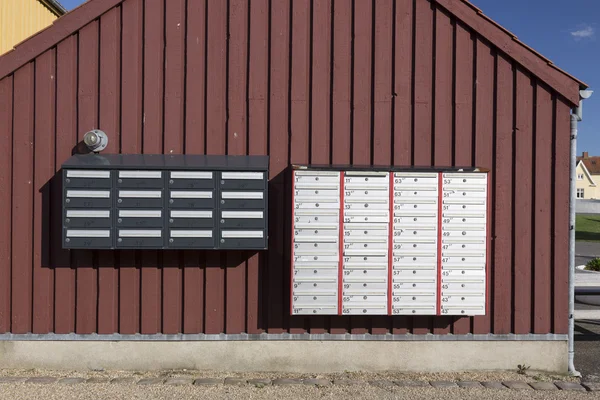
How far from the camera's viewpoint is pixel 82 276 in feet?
17.7

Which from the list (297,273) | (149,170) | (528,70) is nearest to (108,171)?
(149,170)

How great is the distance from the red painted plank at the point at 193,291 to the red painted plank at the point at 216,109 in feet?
0.29

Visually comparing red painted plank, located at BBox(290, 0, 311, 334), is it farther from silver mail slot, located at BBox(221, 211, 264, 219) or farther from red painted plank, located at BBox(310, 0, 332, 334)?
silver mail slot, located at BBox(221, 211, 264, 219)

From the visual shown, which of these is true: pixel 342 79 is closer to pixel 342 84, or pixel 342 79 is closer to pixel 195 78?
pixel 342 84

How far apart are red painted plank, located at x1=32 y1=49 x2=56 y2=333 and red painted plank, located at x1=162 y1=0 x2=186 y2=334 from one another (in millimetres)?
1382

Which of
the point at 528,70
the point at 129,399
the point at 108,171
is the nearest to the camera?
the point at 129,399

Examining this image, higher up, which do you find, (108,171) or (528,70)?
(528,70)

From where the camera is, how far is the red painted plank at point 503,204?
219 inches

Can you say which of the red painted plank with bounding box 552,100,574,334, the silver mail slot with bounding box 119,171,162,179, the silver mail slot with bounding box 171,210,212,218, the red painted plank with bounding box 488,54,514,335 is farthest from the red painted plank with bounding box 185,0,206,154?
the red painted plank with bounding box 552,100,574,334

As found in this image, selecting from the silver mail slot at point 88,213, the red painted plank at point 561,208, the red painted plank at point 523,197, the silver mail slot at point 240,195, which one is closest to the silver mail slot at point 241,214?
the silver mail slot at point 240,195

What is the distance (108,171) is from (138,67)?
4.47 feet

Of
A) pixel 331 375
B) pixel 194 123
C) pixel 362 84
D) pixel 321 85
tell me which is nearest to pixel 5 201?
pixel 194 123

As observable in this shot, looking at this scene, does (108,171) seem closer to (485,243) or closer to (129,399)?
(129,399)

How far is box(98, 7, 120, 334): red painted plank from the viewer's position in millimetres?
5406
